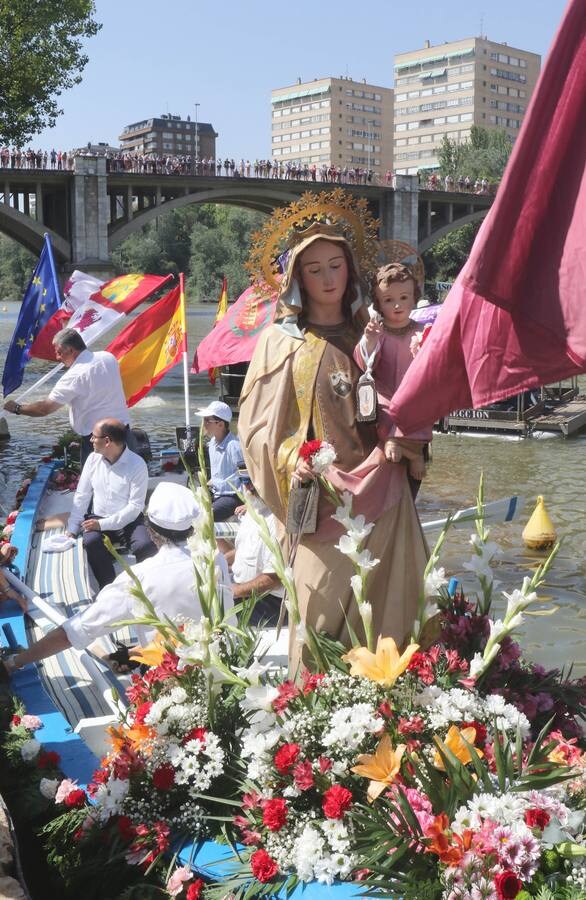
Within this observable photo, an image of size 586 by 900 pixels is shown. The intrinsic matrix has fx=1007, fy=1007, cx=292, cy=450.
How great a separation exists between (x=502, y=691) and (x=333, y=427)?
113 centimetres

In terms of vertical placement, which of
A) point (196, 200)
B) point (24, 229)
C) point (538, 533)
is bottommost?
point (538, 533)

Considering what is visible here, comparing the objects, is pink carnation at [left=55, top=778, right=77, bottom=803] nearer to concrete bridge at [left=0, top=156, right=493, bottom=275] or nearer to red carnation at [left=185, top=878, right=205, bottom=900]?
red carnation at [left=185, top=878, right=205, bottom=900]

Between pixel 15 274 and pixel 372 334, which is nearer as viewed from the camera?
pixel 372 334

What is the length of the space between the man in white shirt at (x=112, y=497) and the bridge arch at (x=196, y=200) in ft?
133

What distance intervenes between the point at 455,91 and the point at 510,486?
13330cm

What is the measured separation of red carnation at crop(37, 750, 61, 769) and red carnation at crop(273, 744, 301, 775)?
1150mm

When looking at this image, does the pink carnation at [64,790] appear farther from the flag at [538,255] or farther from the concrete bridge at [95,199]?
the concrete bridge at [95,199]

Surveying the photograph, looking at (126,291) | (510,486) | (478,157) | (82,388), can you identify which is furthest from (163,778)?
(478,157)

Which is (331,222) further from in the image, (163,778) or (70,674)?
(70,674)

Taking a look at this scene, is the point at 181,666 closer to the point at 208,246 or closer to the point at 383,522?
the point at 383,522

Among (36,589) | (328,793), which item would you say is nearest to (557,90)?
(328,793)

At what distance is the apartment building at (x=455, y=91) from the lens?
5379 inches

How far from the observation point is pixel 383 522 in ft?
12.1

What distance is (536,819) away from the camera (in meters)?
2.56
